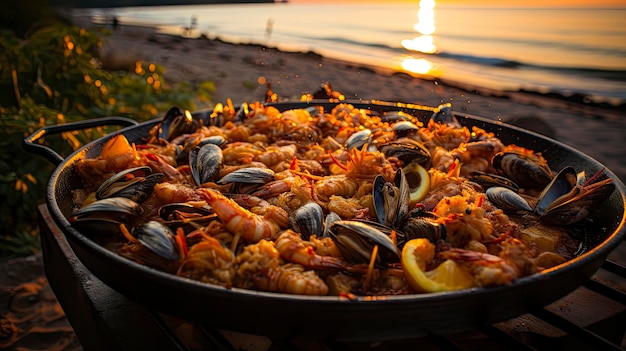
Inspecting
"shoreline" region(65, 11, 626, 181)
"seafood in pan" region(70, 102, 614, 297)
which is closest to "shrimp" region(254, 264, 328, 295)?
"seafood in pan" region(70, 102, 614, 297)

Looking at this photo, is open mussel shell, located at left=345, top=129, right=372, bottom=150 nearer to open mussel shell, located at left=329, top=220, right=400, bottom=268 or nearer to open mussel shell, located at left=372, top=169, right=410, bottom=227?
open mussel shell, located at left=372, top=169, right=410, bottom=227

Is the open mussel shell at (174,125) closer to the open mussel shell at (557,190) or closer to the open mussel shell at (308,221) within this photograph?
the open mussel shell at (308,221)

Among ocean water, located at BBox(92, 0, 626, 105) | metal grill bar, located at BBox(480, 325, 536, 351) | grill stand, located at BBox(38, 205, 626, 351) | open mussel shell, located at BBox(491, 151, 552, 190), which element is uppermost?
ocean water, located at BBox(92, 0, 626, 105)

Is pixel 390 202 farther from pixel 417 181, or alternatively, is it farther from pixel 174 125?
pixel 174 125

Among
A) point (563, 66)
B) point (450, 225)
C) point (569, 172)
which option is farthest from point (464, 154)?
point (563, 66)

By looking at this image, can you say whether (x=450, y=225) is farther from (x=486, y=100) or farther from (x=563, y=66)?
(x=563, y=66)

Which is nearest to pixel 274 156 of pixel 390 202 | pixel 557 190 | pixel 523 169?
pixel 390 202
